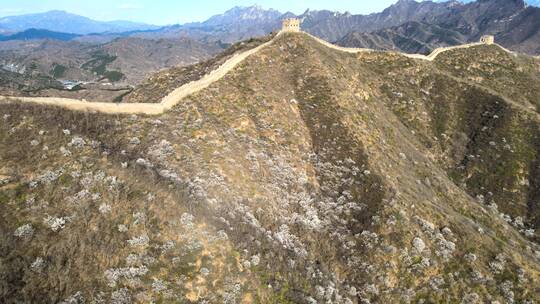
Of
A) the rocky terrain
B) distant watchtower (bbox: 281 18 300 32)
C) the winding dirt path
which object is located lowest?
the rocky terrain

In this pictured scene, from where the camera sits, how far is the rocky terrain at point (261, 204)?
86.0 ft

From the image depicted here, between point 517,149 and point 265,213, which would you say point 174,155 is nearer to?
point 265,213

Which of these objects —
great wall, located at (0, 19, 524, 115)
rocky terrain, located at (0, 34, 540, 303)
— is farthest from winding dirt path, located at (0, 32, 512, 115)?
rocky terrain, located at (0, 34, 540, 303)

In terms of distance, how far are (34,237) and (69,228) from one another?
6.69 feet

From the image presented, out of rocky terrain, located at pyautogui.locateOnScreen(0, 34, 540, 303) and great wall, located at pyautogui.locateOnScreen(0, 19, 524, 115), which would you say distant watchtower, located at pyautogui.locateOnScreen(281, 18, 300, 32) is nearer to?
rocky terrain, located at pyautogui.locateOnScreen(0, 34, 540, 303)

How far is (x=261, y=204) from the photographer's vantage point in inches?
1433

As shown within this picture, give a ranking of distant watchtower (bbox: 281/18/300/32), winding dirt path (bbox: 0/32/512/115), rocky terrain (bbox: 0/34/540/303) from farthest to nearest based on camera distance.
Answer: distant watchtower (bbox: 281/18/300/32) < winding dirt path (bbox: 0/32/512/115) < rocky terrain (bbox: 0/34/540/303)

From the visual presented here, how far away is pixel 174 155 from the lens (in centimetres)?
3741

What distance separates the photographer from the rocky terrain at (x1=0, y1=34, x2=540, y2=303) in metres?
26.2

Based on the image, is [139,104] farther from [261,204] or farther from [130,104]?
[261,204]

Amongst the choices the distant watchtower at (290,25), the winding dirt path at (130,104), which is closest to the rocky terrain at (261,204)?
the winding dirt path at (130,104)

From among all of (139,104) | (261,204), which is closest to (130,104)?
(139,104)

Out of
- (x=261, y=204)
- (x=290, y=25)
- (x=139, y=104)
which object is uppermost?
(x=290, y=25)

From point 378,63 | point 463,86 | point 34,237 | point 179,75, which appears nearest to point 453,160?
point 463,86
